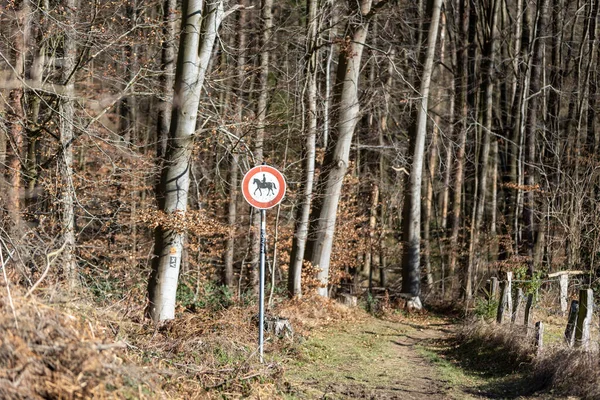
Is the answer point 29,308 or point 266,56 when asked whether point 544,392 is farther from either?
point 266,56

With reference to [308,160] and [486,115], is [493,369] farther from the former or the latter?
[486,115]

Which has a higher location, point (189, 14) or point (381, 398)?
point (189, 14)

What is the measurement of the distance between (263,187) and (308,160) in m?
8.84

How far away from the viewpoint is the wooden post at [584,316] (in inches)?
425

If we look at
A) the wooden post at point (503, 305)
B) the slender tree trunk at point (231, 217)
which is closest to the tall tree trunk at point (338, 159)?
the slender tree trunk at point (231, 217)

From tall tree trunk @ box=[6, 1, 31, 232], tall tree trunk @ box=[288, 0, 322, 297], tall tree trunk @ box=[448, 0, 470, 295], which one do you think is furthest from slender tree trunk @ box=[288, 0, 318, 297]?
tall tree trunk @ box=[448, 0, 470, 295]

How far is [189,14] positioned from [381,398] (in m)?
7.89

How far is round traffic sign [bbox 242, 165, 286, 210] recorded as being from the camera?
10953 mm

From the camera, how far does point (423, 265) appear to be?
3203cm

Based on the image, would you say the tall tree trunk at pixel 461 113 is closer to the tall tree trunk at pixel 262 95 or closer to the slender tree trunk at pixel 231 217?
the tall tree trunk at pixel 262 95

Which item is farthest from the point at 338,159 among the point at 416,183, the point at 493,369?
the point at 493,369

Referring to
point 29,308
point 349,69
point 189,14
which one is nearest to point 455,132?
point 349,69

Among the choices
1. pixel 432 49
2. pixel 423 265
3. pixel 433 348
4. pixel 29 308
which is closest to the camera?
pixel 29 308

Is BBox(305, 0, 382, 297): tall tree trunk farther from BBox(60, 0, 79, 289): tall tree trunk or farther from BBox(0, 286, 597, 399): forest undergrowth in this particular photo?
BBox(60, 0, 79, 289): tall tree trunk
